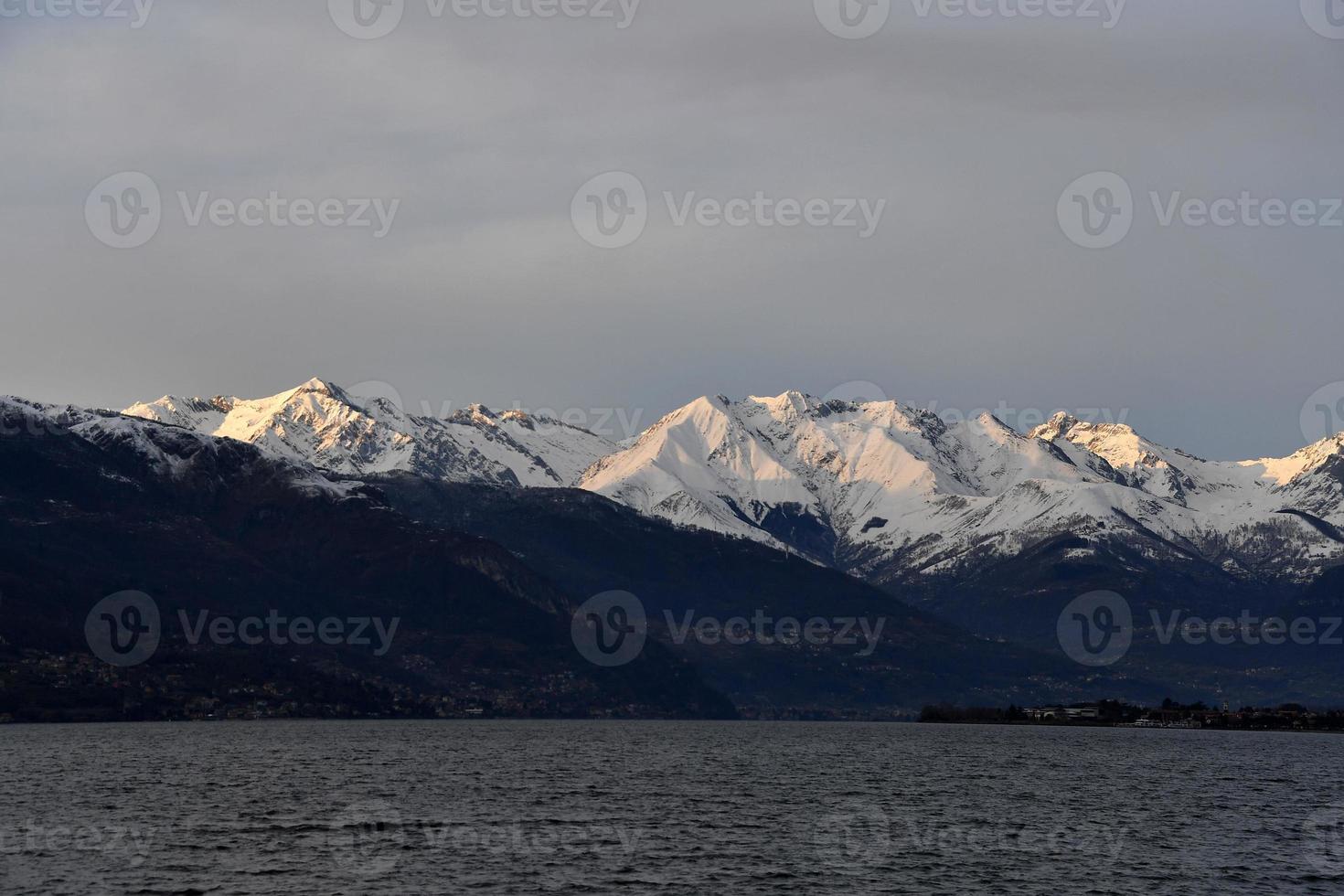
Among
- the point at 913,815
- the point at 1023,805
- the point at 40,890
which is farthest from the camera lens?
the point at 1023,805

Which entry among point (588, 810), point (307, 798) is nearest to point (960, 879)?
point (588, 810)

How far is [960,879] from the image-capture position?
12938 cm

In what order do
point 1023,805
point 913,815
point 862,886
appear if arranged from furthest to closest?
point 1023,805 → point 913,815 → point 862,886

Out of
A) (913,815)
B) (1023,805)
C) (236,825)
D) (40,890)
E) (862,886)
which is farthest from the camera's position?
(1023,805)

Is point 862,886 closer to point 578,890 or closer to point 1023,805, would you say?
point 578,890

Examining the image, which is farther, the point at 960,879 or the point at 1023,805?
the point at 1023,805

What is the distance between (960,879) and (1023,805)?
63644 millimetres

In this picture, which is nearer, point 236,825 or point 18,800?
point 236,825

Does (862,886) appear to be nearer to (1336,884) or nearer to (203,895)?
(1336,884)

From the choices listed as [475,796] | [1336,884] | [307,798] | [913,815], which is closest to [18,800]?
[307,798]

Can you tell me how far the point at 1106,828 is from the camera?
6506 inches

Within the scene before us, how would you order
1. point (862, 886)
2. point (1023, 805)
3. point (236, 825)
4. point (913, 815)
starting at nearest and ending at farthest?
point (862, 886), point (236, 825), point (913, 815), point (1023, 805)

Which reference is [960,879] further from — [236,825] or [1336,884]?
[236,825]

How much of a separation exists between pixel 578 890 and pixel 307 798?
7123 cm
